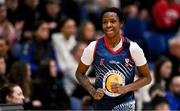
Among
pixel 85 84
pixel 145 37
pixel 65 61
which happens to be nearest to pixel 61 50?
pixel 65 61

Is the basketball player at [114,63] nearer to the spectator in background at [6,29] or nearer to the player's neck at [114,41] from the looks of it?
the player's neck at [114,41]

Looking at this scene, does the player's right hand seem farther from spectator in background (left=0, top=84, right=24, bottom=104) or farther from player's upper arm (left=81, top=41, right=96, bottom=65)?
spectator in background (left=0, top=84, right=24, bottom=104)

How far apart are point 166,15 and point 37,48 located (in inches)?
A: 124

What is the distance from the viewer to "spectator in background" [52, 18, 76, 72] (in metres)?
9.86

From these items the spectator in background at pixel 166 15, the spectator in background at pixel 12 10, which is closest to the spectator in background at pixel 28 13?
the spectator in background at pixel 12 10

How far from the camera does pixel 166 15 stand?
37.6 ft

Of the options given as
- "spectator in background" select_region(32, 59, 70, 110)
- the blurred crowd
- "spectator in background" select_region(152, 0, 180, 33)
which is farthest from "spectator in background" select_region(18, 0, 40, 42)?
"spectator in background" select_region(152, 0, 180, 33)

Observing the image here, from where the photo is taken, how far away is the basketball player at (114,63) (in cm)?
562

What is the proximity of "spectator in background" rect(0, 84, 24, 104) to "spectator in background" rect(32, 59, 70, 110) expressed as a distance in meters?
1.93

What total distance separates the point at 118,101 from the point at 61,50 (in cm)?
425

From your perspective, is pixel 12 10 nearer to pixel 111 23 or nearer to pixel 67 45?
pixel 67 45

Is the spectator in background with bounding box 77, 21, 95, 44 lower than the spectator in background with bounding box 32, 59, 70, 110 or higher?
higher

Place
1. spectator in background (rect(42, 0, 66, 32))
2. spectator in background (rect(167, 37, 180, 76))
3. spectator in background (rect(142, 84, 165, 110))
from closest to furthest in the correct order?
spectator in background (rect(142, 84, 165, 110)) < spectator in background (rect(42, 0, 66, 32)) < spectator in background (rect(167, 37, 180, 76))

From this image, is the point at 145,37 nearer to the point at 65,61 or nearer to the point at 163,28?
the point at 163,28
